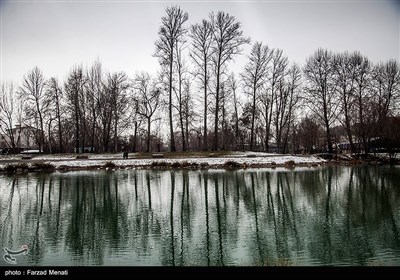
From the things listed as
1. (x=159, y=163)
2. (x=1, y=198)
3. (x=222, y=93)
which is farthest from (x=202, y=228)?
(x=222, y=93)

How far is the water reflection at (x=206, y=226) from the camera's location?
26.8ft

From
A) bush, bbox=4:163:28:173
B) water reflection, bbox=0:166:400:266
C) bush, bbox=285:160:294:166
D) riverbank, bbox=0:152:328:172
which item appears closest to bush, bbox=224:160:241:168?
riverbank, bbox=0:152:328:172

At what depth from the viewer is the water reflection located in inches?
321

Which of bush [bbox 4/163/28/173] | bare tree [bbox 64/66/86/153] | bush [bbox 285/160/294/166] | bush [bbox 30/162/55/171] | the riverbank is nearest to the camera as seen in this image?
bush [bbox 4/163/28/173]

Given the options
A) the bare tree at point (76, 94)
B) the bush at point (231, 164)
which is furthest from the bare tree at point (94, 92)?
the bush at point (231, 164)

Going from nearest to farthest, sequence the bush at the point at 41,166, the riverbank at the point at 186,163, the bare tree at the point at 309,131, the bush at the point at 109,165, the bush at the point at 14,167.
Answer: the bush at the point at 14,167 → the bush at the point at 41,166 → the riverbank at the point at 186,163 → the bush at the point at 109,165 → the bare tree at the point at 309,131

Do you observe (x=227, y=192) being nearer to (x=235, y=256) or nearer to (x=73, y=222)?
(x=73, y=222)

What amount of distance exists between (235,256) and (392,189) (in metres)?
14.2

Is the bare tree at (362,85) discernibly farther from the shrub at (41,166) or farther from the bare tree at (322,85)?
the shrub at (41,166)

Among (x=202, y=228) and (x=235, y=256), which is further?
(x=202, y=228)

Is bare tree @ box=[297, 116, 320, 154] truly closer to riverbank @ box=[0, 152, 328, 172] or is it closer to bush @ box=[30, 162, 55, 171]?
riverbank @ box=[0, 152, 328, 172]

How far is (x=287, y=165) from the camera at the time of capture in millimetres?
34750

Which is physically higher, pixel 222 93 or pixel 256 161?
pixel 222 93

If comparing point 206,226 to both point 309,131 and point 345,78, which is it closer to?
point 345,78
